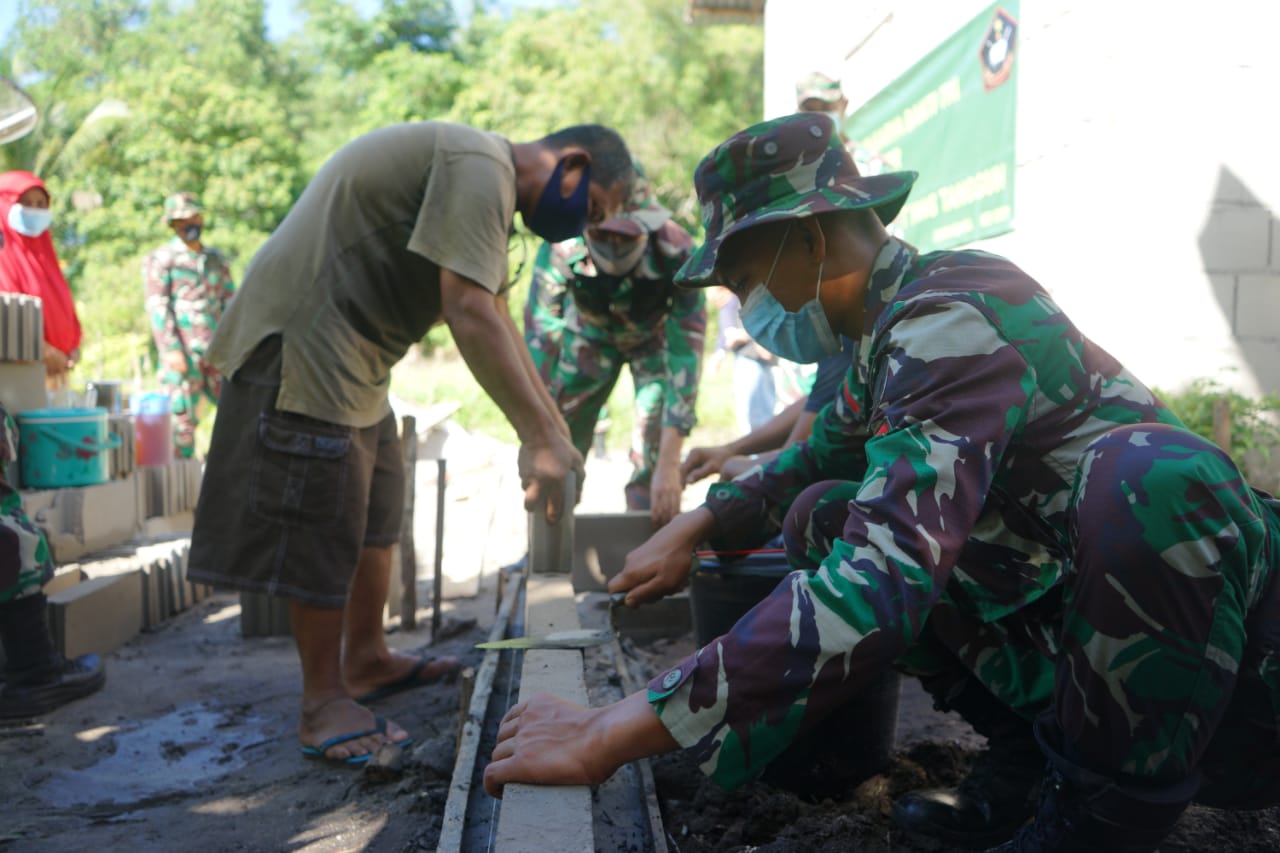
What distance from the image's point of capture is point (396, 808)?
223cm

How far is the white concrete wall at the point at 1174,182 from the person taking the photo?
387 centimetres

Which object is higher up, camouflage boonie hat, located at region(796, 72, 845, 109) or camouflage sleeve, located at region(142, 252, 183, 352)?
camouflage boonie hat, located at region(796, 72, 845, 109)

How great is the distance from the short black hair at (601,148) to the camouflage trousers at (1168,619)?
1804 millimetres

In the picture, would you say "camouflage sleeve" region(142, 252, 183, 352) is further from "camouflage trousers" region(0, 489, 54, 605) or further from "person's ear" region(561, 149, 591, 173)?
"person's ear" region(561, 149, 591, 173)

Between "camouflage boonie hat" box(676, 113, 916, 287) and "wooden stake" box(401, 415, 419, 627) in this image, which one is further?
"wooden stake" box(401, 415, 419, 627)

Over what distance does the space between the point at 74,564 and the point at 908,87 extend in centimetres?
514

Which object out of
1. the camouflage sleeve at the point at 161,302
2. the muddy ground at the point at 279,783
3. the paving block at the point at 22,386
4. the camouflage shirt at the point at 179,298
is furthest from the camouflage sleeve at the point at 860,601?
the camouflage sleeve at the point at 161,302

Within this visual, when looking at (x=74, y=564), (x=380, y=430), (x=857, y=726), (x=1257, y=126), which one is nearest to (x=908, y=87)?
(x=1257, y=126)

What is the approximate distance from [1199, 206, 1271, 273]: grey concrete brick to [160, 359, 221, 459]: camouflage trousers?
270 inches

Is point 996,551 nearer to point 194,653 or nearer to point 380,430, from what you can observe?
point 380,430

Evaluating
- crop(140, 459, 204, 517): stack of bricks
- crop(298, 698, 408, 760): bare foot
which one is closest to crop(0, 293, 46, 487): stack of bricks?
crop(140, 459, 204, 517): stack of bricks

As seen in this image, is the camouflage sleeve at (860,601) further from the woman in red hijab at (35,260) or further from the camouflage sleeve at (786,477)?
the woman in red hijab at (35,260)

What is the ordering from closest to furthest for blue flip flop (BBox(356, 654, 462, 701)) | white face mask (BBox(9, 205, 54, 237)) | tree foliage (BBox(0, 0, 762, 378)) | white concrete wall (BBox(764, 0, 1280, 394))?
blue flip flop (BBox(356, 654, 462, 701)), white concrete wall (BBox(764, 0, 1280, 394)), white face mask (BBox(9, 205, 54, 237)), tree foliage (BBox(0, 0, 762, 378))

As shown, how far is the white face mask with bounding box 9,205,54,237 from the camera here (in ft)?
18.2
